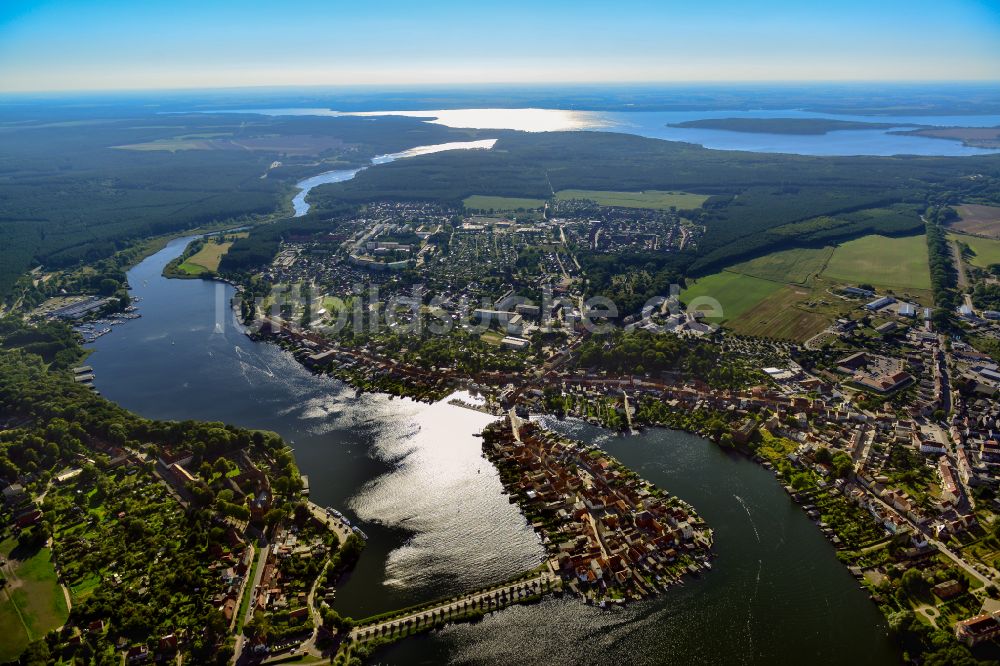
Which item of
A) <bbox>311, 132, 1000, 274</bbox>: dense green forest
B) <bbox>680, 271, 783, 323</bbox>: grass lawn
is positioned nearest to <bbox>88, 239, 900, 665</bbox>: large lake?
<bbox>680, 271, 783, 323</bbox>: grass lawn

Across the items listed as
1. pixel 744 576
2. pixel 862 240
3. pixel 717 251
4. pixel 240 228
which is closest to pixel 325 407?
pixel 744 576

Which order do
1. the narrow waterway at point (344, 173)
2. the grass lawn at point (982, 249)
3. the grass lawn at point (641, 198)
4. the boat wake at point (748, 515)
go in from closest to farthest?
the boat wake at point (748, 515) → the grass lawn at point (982, 249) → the grass lawn at point (641, 198) → the narrow waterway at point (344, 173)

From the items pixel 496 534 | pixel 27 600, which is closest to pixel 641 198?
pixel 496 534

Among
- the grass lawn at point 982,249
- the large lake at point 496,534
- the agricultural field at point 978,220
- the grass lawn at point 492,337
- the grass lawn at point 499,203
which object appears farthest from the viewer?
the grass lawn at point 499,203

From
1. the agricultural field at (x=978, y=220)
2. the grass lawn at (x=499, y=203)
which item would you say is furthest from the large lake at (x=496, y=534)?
the agricultural field at (x=978, y=220)

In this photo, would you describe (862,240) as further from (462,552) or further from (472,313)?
(462,552)

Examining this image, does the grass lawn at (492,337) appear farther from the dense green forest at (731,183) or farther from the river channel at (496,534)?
the dense green forest at (731,183)
